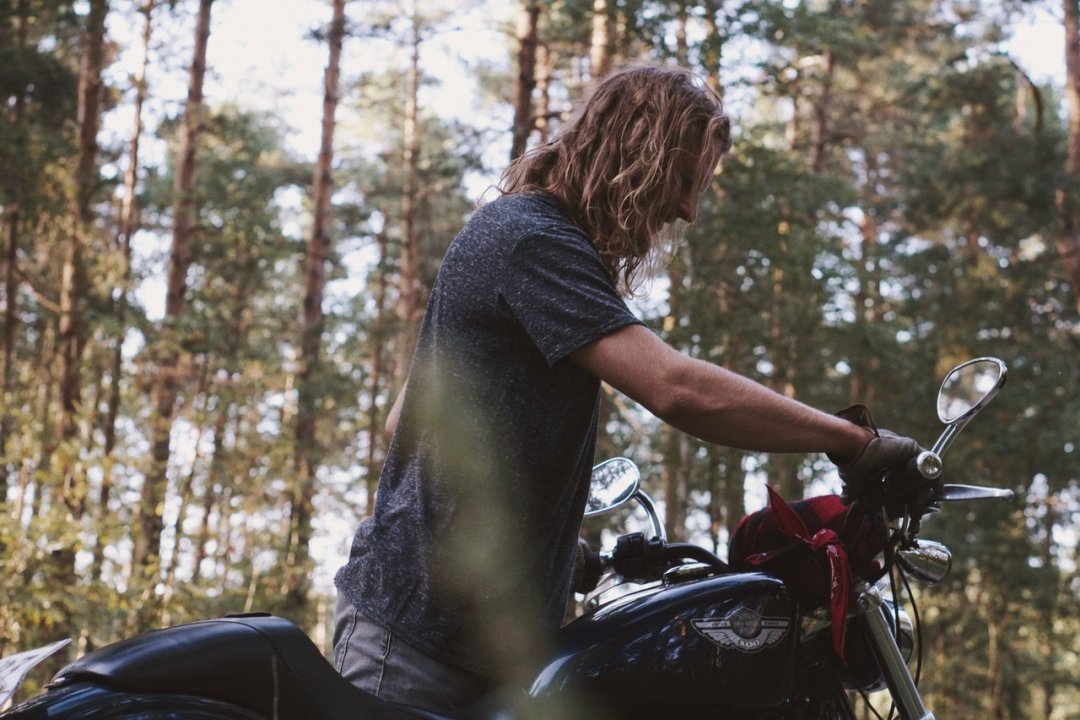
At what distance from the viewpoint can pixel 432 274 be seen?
22.6 m

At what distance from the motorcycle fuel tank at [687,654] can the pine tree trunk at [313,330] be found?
36.3 feet

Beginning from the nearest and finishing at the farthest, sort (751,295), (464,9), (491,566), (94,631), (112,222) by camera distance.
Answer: (491,566)
(94,631)
(751,295)
(464,9)
(112,222)

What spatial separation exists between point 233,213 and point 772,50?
8738 mm

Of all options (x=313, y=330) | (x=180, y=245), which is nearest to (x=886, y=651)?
(x=180, y=245)

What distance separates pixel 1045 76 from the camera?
2459 cm

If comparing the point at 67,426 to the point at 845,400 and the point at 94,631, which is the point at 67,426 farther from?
the point at 845,400

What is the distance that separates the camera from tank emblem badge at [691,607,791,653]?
2064mm

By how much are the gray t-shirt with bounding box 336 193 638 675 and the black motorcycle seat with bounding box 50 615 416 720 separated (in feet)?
1.15

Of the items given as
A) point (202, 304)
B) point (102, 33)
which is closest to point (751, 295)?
point (202, 304)

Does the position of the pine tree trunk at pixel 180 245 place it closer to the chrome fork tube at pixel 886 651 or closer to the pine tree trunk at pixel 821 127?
the chrome fork tube at pixel 886 651

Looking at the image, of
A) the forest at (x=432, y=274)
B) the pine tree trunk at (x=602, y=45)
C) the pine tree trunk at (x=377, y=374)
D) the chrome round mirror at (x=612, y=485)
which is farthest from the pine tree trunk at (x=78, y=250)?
the pine tree trunk at (x=377, y=374)

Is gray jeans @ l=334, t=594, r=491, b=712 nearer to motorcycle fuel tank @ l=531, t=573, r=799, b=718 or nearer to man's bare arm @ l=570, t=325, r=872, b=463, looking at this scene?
motorcycle fuel tank @ l=531, t=573, r=799, b=718

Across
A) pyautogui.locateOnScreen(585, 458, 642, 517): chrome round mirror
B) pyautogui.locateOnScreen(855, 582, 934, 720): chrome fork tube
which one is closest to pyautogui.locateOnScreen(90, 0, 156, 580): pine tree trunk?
pyautogui.locateOnScreen(585, 458, 642, 517): chrome round mirror

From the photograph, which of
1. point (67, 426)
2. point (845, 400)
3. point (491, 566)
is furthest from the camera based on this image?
point (845, 400)
